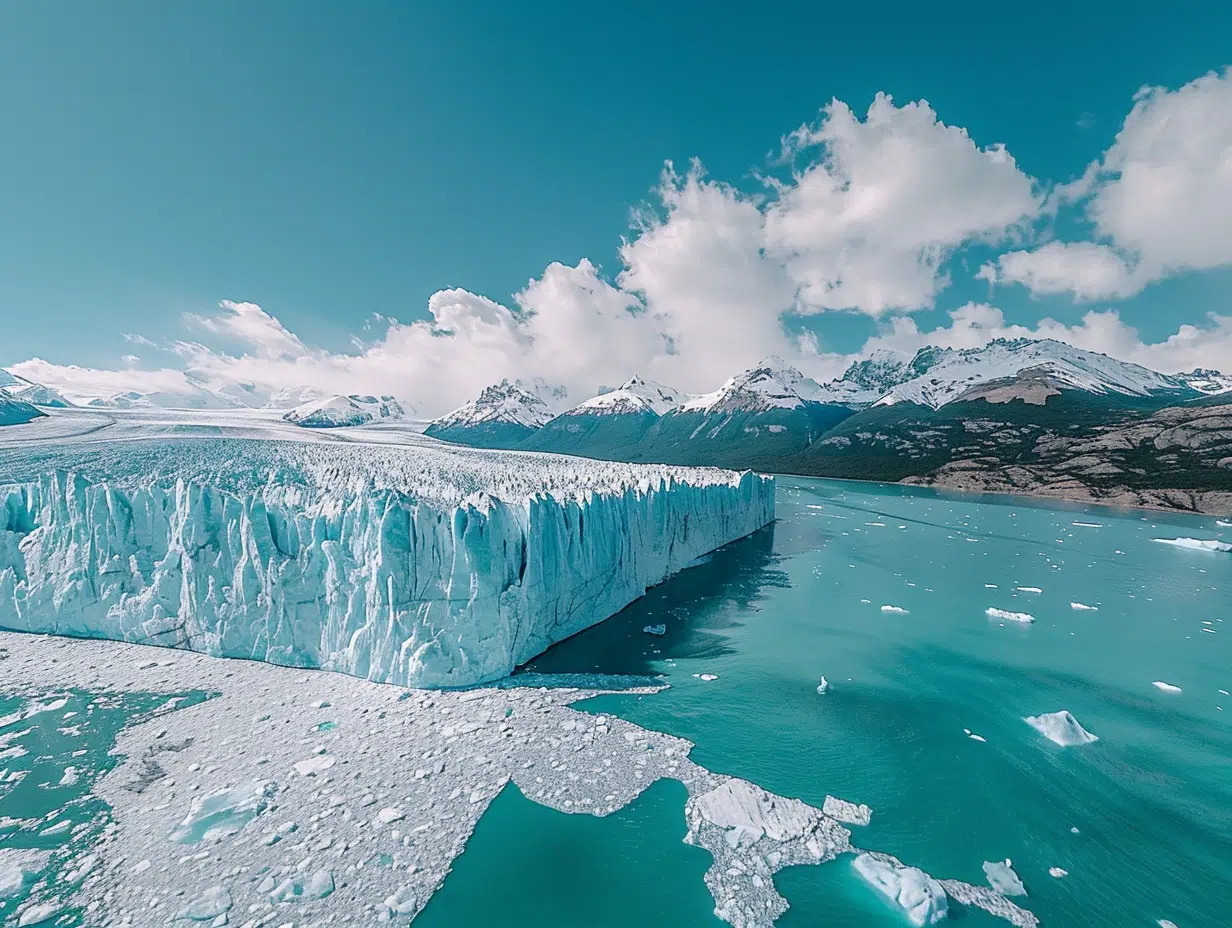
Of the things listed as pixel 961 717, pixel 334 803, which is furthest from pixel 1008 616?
pixel 334 803

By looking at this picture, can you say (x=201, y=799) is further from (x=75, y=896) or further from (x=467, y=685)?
(x=467, y=685)

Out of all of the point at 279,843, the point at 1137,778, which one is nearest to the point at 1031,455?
the point at 1137,778

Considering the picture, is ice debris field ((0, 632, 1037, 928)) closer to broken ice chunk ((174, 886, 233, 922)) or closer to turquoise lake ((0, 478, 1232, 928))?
broken ice chunk ((174, 886, 233, 922))

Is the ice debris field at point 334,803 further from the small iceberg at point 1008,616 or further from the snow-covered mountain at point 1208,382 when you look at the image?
the snow-covered mountain at point 1208,382

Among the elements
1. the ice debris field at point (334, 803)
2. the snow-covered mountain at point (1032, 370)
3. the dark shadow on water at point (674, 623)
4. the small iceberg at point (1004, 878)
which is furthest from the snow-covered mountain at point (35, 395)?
the snow-covered mountain at point (1032, 370)

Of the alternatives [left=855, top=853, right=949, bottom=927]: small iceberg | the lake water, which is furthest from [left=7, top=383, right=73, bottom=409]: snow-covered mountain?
[left=855, top=853, right=949, bottom=927]: small iceberg

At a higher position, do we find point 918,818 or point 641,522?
point 641,522
